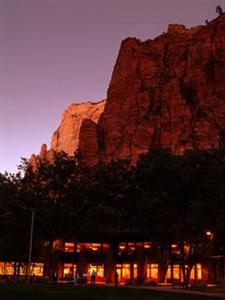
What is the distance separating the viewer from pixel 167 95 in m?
164

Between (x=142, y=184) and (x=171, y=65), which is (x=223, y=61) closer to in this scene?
(x=171, y=65)

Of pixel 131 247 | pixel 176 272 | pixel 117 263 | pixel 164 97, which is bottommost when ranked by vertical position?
pixel 176 272

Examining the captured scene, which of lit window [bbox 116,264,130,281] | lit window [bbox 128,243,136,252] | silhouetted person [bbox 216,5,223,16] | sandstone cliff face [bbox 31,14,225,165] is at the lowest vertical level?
lit window [bbox 116,264,130,281]

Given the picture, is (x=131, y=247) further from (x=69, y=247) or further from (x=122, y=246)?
(x=69, y=247)

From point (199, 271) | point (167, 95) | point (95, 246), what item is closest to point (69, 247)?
point (95, 246)

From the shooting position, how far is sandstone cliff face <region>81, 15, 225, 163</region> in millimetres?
153625

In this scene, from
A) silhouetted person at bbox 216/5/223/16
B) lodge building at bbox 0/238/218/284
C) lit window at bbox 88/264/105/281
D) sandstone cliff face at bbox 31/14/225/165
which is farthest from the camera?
silhouetted person at bbox 216/5/223/16

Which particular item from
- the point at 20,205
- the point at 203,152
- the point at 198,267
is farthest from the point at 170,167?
the point at 20,205

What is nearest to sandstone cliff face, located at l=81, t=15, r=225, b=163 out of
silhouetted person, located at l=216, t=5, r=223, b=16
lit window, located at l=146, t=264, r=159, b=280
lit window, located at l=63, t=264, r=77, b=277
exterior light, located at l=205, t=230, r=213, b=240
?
silhouetted person, located at l=216, t=5, r=223, b=16

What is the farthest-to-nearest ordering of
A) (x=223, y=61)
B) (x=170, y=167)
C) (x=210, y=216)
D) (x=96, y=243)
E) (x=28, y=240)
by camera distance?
(x=223, y=61), (x=96, y=243), (x=28, y=240), (x=170, y=167), (x=210, y=216)

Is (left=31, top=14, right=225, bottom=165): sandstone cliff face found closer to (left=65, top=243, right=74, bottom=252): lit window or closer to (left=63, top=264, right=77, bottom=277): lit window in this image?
(left=65, top=243, right=74, bottom=252): lit window

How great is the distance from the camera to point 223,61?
160625mm

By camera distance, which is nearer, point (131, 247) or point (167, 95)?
point (131, 247)

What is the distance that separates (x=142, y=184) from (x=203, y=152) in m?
11.0
